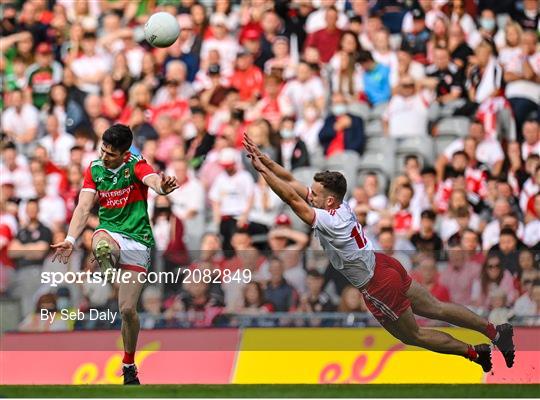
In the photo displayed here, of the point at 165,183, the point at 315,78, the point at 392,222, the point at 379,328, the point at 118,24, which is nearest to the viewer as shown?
the point at 165,183

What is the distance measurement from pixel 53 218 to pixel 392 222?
176 inches

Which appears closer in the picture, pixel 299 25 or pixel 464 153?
pixel 464 153

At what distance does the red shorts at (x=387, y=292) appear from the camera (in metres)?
13.6

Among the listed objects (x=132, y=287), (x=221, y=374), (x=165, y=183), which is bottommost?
(x=221, y=374)

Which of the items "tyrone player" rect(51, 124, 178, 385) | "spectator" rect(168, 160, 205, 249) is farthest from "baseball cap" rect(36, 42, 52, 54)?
"tyrone player" rect(51, 124, 178, 385)

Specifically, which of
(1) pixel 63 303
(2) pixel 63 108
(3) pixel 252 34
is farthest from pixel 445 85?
(1) pixel 63 303

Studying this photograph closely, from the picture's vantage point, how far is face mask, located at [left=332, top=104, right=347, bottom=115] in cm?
2016

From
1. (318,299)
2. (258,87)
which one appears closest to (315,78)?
(258,87)

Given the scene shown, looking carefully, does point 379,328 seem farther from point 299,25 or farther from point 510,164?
point 299,25

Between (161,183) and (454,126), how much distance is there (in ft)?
26.6

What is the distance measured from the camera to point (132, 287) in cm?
1346

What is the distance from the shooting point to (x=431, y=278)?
571 inches

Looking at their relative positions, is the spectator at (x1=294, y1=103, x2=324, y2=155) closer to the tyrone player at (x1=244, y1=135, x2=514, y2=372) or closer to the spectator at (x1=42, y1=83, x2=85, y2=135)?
the spectator at (x1=42, y1=83, x2=85, y2=135)

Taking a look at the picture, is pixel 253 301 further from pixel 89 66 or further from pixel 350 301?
pixel 89 66
